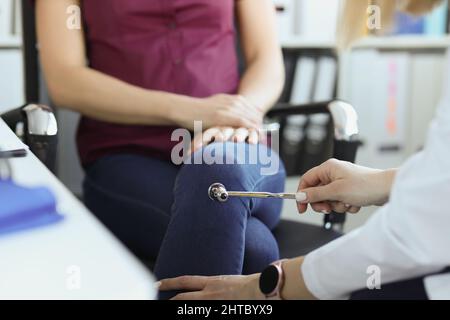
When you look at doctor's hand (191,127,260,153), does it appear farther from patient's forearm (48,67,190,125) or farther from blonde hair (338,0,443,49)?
blonde hair (338,0,443,49)

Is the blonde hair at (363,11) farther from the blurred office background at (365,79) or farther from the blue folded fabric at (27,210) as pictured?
the blurred office background at (365,79)

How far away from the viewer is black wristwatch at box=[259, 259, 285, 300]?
0.55 m

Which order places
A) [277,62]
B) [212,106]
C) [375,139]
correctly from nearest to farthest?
1. [212,106]
2. [277,62]
3. [375,139]

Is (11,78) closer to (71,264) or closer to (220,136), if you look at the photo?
(220,136)

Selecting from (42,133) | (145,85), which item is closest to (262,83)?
(145,85)

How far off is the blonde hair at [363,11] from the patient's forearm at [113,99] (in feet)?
0.85

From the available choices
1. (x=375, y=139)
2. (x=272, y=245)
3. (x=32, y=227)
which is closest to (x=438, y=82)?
(x=375, y=139)

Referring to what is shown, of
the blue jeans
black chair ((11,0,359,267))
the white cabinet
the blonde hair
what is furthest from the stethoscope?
the white cabinet

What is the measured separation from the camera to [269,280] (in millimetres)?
560

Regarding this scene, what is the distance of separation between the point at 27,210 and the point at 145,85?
27.7 inches

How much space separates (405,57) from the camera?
189 cm

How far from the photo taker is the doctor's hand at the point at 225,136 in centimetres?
89

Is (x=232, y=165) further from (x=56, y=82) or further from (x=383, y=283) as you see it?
(x=56, y=82)

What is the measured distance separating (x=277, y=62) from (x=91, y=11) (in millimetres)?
324
